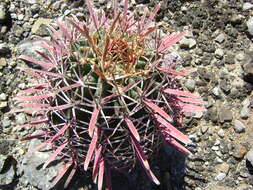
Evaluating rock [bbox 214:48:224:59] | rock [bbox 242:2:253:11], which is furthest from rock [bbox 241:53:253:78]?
rock [bbox 242:2:253:11]

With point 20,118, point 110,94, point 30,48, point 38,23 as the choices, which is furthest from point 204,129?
point 38,23

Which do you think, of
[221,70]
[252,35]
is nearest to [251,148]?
[221,70]

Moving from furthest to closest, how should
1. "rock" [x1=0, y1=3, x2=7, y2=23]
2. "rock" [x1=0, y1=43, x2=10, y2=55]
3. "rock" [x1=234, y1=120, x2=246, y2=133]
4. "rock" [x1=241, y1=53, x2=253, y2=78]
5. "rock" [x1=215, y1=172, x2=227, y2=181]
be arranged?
"rock" [x1=0, y1=3, x2=7, y2=23]
"rock" [x1=0, y1=43, x2=10, y2=55]
"rock" [x1=241, y1=53, x2=253, y2=78]
"rock" [x1=234, y1=120, x2=246, y2=133]
"rock" [x1=215, y1=172, x2=227, y2=181]

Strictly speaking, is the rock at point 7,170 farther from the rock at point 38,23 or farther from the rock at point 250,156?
the rock at point 250,156

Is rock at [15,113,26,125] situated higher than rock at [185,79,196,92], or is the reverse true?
rock at [185,79,196,92]

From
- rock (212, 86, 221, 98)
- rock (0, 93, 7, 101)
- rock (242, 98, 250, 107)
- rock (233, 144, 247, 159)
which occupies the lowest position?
rock (233, 144, 247, 159)

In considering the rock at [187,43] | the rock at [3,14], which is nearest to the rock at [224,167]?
the rock at [187,43]

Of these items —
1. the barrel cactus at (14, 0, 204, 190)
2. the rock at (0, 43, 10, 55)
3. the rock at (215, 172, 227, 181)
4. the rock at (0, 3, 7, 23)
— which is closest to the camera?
the barrel cactus at (14, 0, 204, 190)

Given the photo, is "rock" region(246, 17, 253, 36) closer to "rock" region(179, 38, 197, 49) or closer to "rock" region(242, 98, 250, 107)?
"rock" region(179, 38, 197, 49)
